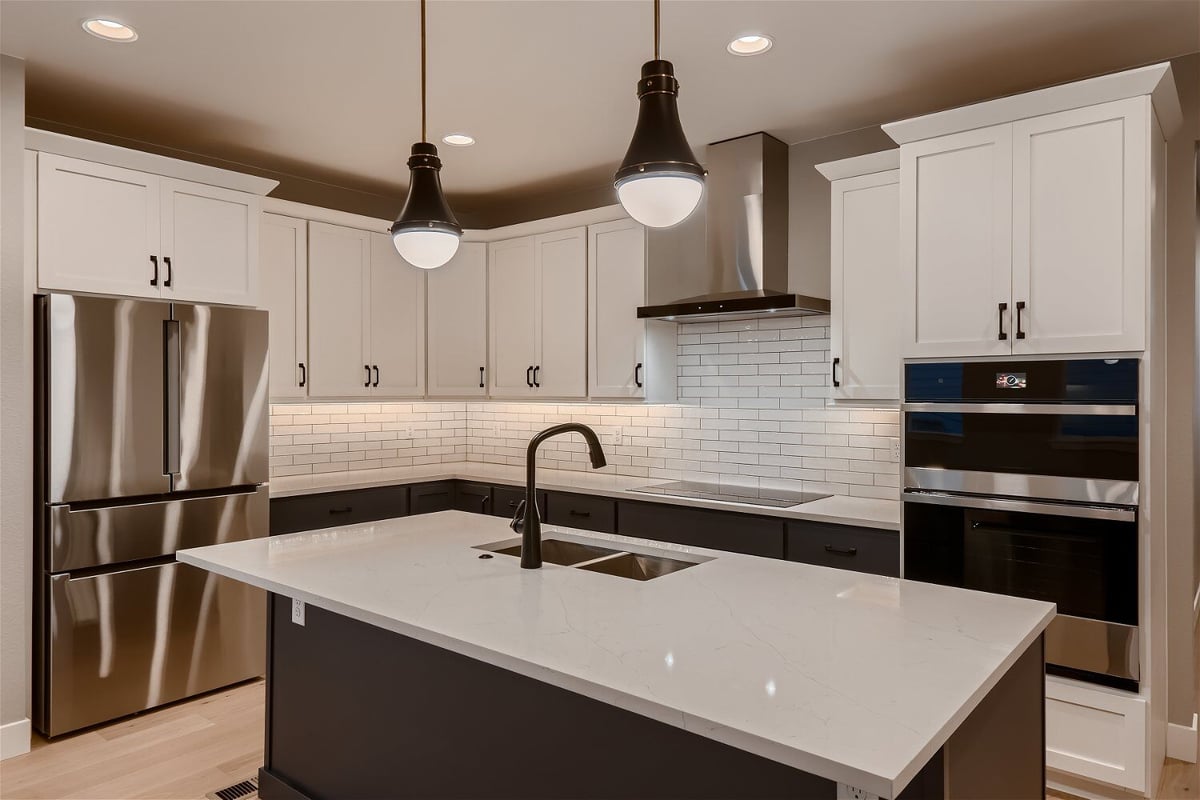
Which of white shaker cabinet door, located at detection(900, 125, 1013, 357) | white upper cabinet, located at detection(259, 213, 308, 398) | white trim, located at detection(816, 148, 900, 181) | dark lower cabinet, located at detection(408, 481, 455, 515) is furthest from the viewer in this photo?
dark lower cabinet, located at detection(408, 481, 455, 515)

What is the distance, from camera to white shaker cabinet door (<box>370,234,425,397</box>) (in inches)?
188

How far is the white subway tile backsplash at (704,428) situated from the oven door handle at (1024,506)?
76 centimetres

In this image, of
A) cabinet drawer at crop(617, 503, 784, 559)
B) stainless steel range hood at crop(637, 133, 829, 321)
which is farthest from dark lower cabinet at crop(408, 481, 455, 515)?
stainless steel range hood at crop(637, 133, 829, 321)

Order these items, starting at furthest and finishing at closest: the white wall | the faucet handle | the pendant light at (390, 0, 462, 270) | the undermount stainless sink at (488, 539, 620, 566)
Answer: the white wall → the undermount stainless sink at (488, 539, 620, 566) → the faucet handle → the pendant light at (390, 0, 462, 270)

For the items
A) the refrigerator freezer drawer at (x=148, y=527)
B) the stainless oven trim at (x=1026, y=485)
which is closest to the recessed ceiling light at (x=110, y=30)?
the refrigerator freezer drawer at (x=148, y=527)

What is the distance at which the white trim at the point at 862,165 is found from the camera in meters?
3.35

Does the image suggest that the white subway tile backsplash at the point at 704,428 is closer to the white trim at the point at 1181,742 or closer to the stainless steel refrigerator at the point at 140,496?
the stainless steel refrigerator at the point at 140,496

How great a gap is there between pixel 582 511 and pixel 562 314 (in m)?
1.23

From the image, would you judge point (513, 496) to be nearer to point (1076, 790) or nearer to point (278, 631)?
point (278, 631)

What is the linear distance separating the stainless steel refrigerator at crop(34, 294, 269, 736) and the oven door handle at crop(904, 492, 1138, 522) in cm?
304

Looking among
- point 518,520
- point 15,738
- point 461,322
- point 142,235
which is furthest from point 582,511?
point 15,738

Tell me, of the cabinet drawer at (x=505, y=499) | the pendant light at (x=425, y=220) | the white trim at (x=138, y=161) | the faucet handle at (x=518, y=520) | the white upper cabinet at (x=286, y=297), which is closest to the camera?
the pendant light at (x=425, y=220)

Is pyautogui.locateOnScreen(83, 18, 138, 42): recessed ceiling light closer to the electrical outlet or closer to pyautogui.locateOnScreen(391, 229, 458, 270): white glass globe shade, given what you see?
pyautogui.locateOnScreen(391, 229, 458, 270): white glass globe shade

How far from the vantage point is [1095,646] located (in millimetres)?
2699
